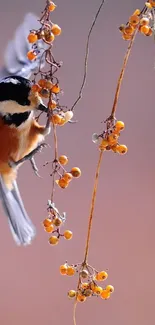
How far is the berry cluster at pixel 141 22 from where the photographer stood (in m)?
0.58

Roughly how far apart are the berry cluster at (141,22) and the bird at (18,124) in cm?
10

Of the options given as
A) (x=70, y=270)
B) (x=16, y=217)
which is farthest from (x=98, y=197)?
(x=70, y=270)

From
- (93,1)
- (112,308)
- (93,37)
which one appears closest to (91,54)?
(93,37)

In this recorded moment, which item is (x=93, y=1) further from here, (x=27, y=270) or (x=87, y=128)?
(x=27, y=270)

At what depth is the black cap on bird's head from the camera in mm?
755

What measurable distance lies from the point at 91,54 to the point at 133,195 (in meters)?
0.45

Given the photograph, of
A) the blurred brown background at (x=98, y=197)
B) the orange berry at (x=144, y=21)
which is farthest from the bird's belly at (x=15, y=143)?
the blurred brown background at (x=98, y=197)

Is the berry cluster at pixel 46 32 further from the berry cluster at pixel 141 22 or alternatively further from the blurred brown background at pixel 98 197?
the blurred brown background at pixel 98 197

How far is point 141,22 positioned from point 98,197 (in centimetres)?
122

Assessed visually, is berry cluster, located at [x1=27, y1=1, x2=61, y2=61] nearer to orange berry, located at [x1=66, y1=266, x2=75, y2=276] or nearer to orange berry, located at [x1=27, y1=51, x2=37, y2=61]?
orange berry, located at [x1=27, y1=51, x2=37, y2=61]

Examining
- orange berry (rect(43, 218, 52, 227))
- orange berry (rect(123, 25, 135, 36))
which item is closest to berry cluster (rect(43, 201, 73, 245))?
orange berry (rect(43, 218, 52, 227))

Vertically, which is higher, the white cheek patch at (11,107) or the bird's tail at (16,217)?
the white cheek patch at (11,107)

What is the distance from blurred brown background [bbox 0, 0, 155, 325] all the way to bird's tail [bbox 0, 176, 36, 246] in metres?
0.69

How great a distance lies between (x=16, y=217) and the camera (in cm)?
98
